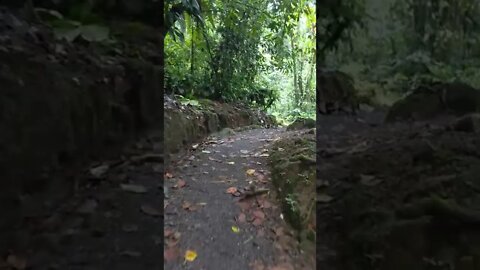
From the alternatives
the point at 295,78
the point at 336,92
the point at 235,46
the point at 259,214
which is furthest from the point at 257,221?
the point at 295,78

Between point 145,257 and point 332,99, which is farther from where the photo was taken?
point 332,99

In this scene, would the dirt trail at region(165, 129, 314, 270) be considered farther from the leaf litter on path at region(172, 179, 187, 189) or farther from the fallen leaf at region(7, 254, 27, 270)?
the fallen leaf at region(7, 254, 27, 270)

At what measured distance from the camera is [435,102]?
171 centimetres

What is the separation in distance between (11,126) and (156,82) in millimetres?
573

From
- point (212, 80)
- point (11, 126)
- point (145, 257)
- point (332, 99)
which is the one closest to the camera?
point (11, 126)

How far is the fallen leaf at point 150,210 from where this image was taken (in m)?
1.69

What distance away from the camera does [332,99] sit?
1.76m

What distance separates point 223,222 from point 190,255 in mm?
249

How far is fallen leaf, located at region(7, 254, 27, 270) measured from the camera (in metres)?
1.51

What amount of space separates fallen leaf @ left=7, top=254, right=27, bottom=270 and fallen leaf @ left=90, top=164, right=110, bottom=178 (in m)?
0.39

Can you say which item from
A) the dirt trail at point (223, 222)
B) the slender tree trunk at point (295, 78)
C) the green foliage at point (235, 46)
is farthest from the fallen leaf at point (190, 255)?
the slender tree trunk at point (295, 78)

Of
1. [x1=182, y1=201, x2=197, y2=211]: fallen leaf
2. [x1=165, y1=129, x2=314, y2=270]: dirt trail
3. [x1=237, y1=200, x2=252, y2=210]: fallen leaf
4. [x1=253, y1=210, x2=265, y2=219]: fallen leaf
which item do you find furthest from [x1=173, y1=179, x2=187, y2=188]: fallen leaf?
[x1=253, y1=210, x2=265, y2=219]: fallen leaf

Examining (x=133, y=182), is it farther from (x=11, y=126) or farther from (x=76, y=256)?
(x=11, y=126)

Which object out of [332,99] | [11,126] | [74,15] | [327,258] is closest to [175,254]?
[327,258]
